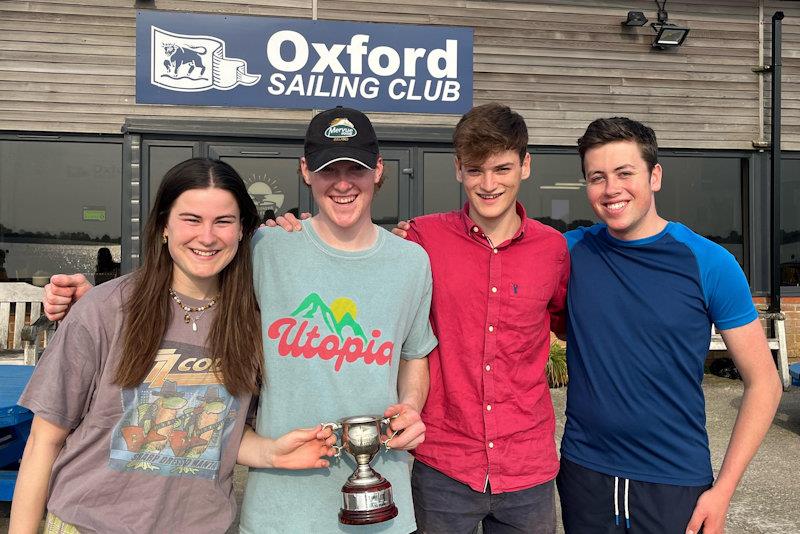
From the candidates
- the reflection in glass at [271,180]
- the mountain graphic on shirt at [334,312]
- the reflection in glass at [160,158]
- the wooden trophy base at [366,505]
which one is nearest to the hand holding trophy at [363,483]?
the wooden trophy base at [366,505]

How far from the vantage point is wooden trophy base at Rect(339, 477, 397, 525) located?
187 cm

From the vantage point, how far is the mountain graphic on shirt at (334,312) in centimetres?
208

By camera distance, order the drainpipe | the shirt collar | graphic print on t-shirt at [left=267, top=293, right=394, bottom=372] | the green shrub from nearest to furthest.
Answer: graphic print on t-shirt at [left=267, top=293, right=394, bottom=372], the shirt collar, the green shrub, the drainpipe

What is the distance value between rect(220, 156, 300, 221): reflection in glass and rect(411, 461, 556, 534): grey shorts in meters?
6.15

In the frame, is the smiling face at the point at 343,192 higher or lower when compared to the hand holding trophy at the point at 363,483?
higher

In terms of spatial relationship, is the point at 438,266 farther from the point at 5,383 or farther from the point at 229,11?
the point at 229,11

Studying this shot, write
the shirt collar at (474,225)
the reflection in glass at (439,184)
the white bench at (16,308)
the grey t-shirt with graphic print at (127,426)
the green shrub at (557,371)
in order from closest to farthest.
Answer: the grey t-shirt with graphic print at (127,426) < the shirt collar at (474,225) < the white bench at (16,308) < the green shrub at (557,371) < the reflection in glass at (439,184)

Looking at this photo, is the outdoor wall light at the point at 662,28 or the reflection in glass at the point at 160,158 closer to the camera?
the reflection in glass at the point at 160,158

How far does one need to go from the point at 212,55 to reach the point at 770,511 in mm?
7243

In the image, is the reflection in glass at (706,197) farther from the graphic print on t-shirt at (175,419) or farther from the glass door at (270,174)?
the graphic print on t-shirt at (175,419)

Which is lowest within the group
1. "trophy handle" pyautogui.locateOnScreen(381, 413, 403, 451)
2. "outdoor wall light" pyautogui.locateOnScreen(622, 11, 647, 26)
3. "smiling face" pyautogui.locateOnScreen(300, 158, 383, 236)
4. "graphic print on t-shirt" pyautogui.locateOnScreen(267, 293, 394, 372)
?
"trophy handle" pyautogui.locateOnScreen(381, 413, 403, 451)

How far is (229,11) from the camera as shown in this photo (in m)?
7.98

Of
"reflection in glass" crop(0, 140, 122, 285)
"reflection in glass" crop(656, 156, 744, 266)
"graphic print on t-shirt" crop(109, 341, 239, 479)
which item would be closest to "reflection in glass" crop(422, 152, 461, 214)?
"reflection in glass" crop(656, 156, 744, 266)

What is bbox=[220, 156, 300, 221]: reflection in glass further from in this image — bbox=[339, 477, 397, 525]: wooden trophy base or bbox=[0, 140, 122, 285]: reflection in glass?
bbox=[339, 477, 397, 525]: wooden trophy base
